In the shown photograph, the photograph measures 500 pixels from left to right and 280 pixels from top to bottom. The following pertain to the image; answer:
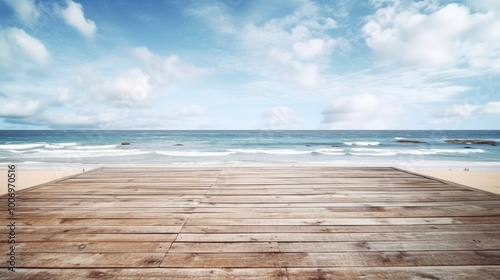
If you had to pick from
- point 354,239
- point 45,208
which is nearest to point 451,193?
point 354,239


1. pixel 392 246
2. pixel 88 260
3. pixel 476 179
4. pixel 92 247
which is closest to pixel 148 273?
pixel 88 260

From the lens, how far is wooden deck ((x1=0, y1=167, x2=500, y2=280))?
67.3 inches

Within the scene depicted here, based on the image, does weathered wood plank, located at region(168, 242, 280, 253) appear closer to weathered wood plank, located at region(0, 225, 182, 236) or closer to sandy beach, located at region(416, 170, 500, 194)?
weathered wood plank, located at region(0, 225, 182, 236)

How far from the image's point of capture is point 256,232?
225 centimetres

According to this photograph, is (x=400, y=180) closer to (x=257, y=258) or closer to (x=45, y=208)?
(x=257, y=258)

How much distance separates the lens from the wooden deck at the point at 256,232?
5.61ft

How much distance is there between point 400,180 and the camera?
14.6ft

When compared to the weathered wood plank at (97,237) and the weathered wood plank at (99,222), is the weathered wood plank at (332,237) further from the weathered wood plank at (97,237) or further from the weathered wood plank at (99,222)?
the weathered wood plank at (99,222)

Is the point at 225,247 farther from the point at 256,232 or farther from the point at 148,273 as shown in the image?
the point at 148,273

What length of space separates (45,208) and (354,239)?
Answer: 3.51 metres

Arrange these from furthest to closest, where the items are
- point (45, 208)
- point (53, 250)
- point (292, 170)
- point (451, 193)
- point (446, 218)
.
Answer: point (292, 170) < point (451, 193) < point (45, 208) < point (446, 218) < point (53, 250)

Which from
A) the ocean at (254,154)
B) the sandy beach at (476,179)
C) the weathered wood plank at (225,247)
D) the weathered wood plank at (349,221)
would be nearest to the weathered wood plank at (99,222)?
the weathered wood plank at (349,221)

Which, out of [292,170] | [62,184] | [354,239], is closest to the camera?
[354,239]

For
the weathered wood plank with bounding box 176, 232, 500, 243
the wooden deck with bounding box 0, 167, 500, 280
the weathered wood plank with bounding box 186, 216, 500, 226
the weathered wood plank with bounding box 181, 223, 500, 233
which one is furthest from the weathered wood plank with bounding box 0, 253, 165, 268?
the weathered wood plank with bounding box 186, 216, 500, 226
